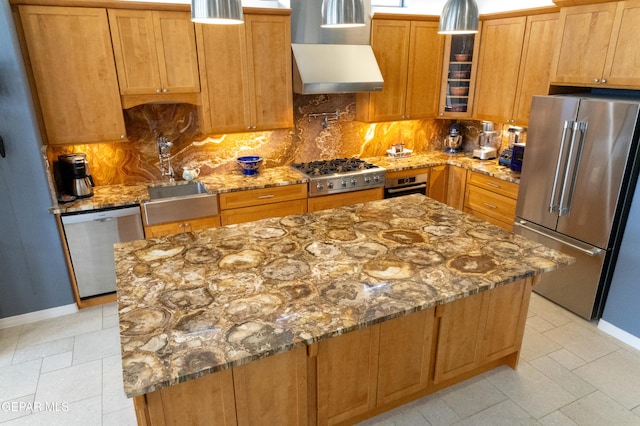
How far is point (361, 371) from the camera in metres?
2.24

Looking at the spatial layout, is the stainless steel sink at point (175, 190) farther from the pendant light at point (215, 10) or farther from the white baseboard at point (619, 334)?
the white baseboard at point (619, 334)

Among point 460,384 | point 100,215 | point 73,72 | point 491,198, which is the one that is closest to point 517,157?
point 491,198

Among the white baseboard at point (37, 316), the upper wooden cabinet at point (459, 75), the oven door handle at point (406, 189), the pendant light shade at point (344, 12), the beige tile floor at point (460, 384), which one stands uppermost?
the pendant light shade at point (344, 12)

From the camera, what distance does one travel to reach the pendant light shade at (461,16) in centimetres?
228

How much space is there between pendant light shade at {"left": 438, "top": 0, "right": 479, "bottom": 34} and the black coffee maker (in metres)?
3.09

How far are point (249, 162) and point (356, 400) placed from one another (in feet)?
8.94

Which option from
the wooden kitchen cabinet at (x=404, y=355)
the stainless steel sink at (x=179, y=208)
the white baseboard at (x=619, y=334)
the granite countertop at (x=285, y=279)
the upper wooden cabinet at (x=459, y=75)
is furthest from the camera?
the upper wooden cabinet at (x=459, y=75)

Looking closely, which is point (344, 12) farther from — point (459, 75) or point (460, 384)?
point (459, 75)

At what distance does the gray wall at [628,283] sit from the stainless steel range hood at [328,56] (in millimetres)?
2562

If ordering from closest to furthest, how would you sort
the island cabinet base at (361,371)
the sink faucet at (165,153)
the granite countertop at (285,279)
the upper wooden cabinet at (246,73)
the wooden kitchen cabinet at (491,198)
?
1. the granite countertop at (285,279)
2. the island cabinet base at (361,371)
3. the upper wooden cabinet at (246,73)
4. the sink faucet at (165,153)
5. the wooden kitchen cabinet at (491,198)

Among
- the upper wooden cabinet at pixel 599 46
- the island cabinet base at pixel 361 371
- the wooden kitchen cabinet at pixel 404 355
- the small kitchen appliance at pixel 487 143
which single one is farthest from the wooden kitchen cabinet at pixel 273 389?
the small kitchen appliance at pixel 487 143

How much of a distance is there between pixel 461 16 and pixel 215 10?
135 cm

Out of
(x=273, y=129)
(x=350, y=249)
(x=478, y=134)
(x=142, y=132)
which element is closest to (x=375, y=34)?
(x=273, y=129)

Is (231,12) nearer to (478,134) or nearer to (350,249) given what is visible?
(350,249)
